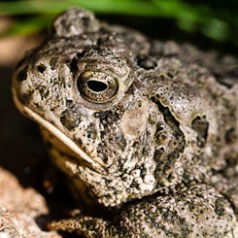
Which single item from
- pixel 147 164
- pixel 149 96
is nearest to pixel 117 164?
pixel 147 164

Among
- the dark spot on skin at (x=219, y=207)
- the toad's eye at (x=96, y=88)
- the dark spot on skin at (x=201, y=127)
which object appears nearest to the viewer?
the toad's eye at (x=96, y=88)

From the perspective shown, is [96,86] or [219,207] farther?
[219,207]

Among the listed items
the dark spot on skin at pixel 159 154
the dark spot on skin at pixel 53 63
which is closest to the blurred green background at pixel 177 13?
the dark spot on skin at pixel 53 63

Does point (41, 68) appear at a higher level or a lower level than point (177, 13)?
lower

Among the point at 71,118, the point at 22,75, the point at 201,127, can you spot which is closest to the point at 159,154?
the point at 201,127

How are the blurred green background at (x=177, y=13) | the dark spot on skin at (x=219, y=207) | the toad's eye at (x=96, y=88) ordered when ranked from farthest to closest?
the blurred green background at (x=177, y=13), the dark spot on skin at (x=219, y=207), the toad's eye at (x=96, y=88)

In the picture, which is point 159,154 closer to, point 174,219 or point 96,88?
point 174,219

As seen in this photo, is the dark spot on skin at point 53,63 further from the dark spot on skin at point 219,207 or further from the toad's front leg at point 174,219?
the dark spot on skin at point 219,207
